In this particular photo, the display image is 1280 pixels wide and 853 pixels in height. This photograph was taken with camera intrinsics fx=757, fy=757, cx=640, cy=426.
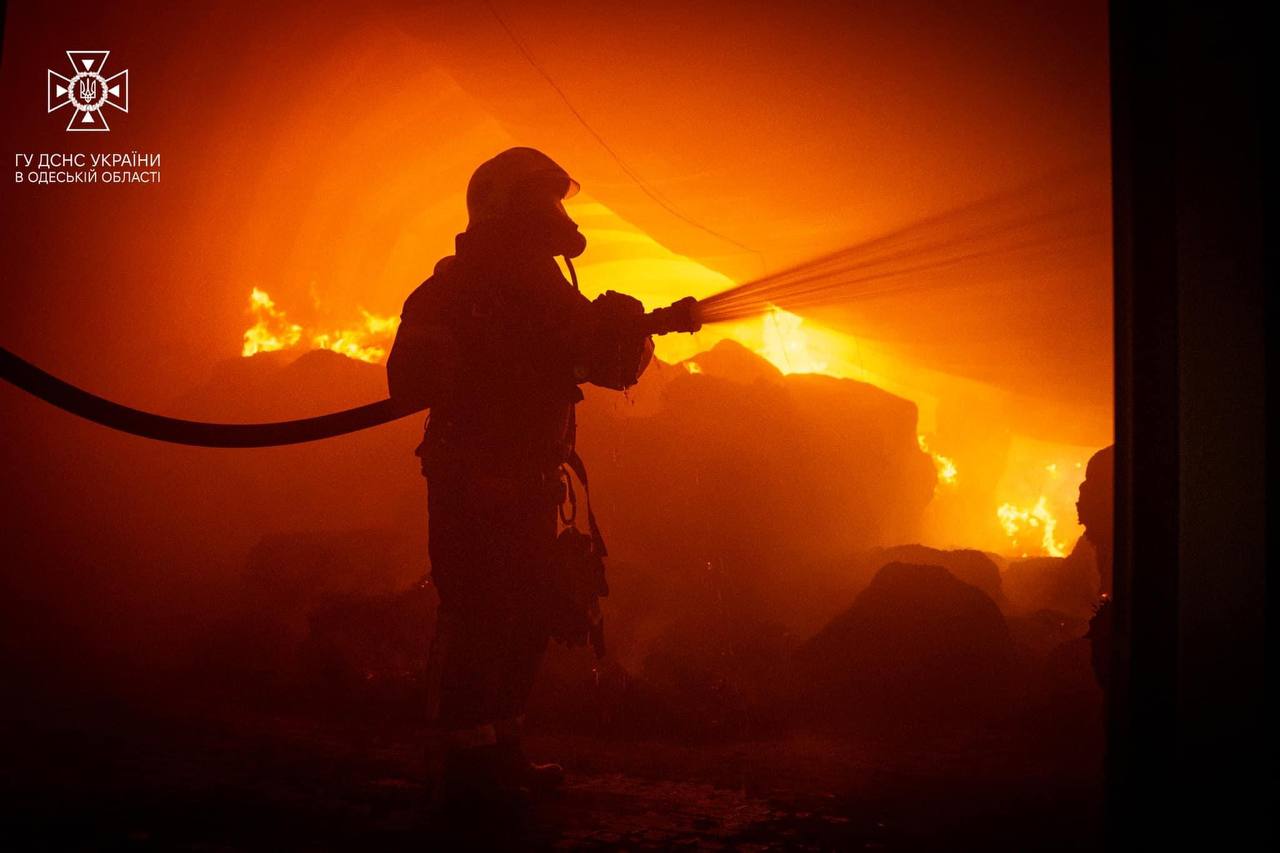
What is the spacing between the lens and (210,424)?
2648 mm

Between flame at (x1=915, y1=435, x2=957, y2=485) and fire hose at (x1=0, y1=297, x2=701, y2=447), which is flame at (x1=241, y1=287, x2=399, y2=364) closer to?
flame at (x1=915, y1=435, x2=957, y2=485)

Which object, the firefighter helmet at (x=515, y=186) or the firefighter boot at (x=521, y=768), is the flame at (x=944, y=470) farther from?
the firefighter boot at (x=521, y=768)

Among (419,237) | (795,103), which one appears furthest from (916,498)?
(419,237)

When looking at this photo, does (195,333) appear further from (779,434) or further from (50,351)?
(779,434)

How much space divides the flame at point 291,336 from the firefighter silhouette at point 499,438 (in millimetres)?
11485

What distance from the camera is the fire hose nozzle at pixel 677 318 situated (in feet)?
9.62

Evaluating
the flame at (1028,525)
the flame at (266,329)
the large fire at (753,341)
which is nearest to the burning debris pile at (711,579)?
the large fire at (753,341)

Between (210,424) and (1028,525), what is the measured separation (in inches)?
787

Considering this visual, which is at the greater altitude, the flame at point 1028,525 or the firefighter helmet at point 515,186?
the firefighter helmet at point 515,186

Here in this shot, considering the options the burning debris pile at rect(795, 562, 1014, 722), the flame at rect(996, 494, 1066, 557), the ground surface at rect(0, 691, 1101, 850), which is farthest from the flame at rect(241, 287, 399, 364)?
the flame at rect(996, 494, 1066, 557)

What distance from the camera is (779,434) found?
8055 mm

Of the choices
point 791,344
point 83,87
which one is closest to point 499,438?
point 83,87

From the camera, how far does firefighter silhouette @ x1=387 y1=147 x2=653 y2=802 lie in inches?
113

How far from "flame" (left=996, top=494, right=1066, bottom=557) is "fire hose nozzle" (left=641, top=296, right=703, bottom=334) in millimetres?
17312
